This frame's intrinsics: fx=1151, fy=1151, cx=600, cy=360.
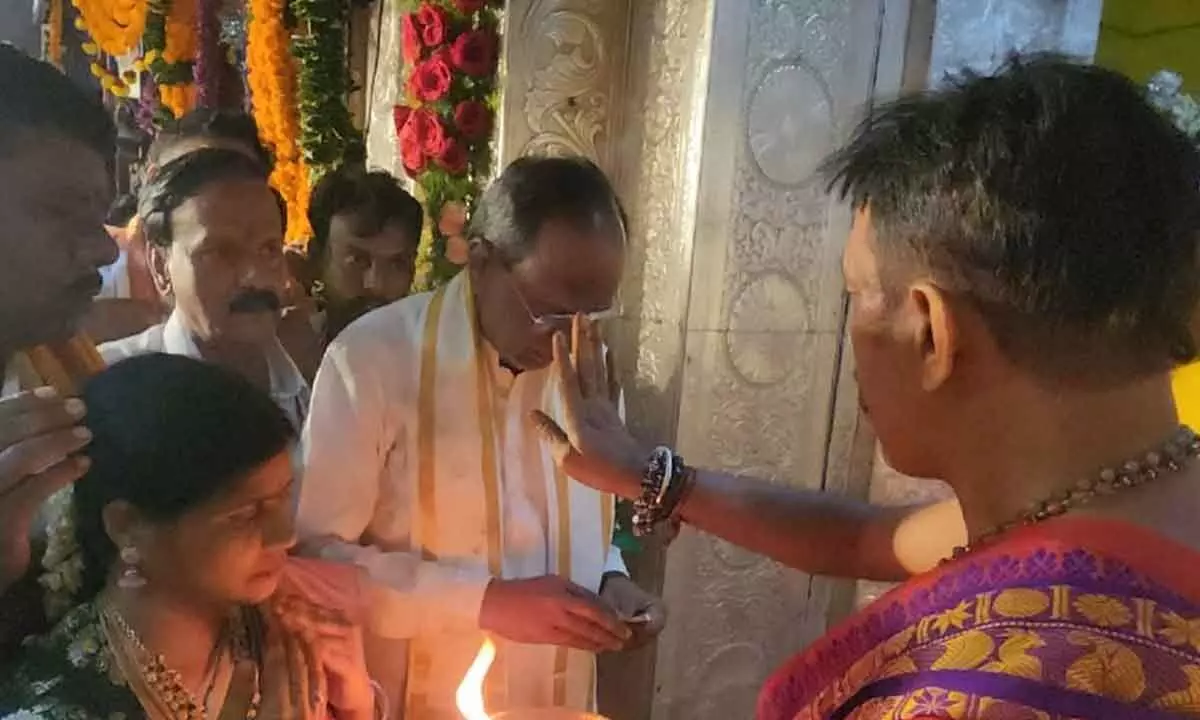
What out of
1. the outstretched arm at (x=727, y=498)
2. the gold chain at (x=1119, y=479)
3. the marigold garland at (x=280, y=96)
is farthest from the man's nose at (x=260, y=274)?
the marigold garland at (x=280, y=96)

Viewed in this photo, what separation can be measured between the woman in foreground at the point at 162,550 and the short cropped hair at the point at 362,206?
140cm

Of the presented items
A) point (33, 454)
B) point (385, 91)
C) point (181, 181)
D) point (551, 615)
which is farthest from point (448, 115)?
point (33, 454)

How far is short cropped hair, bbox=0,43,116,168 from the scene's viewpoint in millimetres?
1030

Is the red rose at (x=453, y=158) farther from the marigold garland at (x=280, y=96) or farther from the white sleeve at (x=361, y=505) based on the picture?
the white sleeve at (x=361, y=505)

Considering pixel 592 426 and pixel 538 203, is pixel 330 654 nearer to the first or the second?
pixel 592 426

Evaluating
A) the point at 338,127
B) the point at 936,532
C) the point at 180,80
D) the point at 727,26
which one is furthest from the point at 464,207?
the point at 180,80

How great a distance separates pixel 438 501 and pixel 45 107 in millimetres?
715

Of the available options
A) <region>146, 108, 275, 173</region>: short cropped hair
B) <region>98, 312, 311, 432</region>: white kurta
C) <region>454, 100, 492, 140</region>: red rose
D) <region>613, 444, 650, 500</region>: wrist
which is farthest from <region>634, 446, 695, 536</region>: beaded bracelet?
<region>454, 100, 492, 140</region>: red rose

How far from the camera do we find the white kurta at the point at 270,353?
134cm

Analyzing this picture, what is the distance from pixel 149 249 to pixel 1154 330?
1.34 metres

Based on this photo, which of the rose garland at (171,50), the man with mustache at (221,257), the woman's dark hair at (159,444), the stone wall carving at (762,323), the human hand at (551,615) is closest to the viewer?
the woman's dark hair at (159,444)

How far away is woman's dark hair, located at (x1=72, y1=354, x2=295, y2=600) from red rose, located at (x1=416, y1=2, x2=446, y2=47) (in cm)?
Answer: 191

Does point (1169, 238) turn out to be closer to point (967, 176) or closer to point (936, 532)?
point (967, 176)

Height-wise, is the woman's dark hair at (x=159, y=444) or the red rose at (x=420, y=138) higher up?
the red rose at (x=420, y=138)
